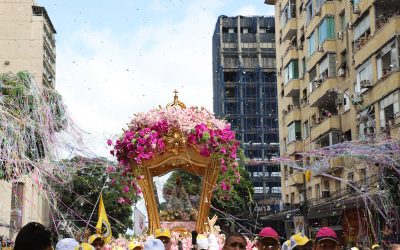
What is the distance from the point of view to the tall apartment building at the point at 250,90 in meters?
95.9

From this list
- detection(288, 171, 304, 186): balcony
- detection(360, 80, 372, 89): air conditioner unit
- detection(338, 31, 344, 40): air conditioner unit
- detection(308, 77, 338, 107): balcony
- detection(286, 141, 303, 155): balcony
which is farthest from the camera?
detection(288, 171, 304, 186): balcony

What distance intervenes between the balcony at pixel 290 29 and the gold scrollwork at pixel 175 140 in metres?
30.8

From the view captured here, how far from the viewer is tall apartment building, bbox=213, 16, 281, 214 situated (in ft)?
315

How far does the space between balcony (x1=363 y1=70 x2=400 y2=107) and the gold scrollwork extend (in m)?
14.4

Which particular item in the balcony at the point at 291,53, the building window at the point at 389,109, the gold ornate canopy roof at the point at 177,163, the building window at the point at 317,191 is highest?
the balcony at the point at 291,53

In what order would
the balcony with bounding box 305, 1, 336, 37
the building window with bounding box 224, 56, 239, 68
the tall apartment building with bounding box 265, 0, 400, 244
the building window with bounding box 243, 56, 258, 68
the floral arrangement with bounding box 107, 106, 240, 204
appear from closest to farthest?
1. the floral arrangement with bounding box 107, 106, 240, 204
2. the tall apartment building with bounding box 265, 0, 400, 244
3. the balcony with bounding box 305, 1, 336, 37
4. the building window with bounding box 224, 56, 239, 68
5. the building window with bounding box 243, 56, 258, 68

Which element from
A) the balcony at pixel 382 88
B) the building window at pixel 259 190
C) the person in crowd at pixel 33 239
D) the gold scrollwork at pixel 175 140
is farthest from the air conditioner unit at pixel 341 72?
the building window at pixel 259 190

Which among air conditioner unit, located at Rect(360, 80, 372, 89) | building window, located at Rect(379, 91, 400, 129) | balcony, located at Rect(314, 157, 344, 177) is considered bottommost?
balcony, located at Rect(314, 157, 344, 177)

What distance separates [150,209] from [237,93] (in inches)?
3334

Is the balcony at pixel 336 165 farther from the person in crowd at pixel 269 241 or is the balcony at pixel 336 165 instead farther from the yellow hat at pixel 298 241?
the person in crowd at pixel 269 241

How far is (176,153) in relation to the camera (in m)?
13.2

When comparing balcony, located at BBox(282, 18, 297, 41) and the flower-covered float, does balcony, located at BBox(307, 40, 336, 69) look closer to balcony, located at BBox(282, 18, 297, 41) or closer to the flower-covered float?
balcony, located at BBox(282, 18, 297, 41)

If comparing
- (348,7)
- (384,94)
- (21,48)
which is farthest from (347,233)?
(21,48)

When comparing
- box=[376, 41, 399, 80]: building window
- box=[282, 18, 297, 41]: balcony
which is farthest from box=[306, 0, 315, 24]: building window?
box=[376, 41, 399, 80]: building window
